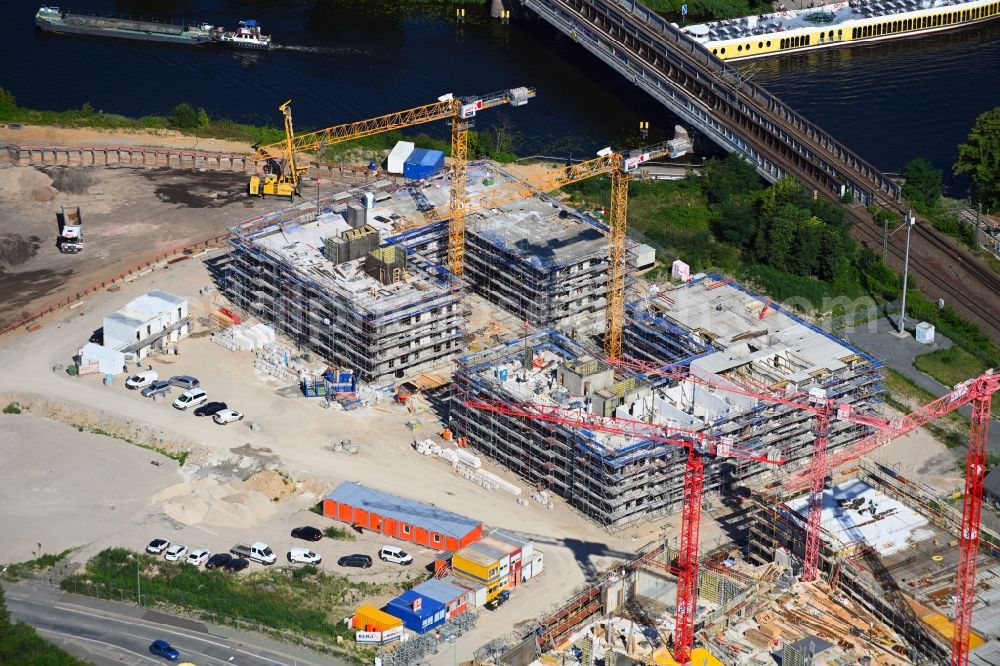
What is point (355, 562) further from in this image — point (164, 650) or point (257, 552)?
point (164, 650)

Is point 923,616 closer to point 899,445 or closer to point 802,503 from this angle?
point 802,503

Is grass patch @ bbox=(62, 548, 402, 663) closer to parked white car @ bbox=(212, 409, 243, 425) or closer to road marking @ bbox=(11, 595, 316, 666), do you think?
road marking @ bbox=(11, 595, 316, 666)

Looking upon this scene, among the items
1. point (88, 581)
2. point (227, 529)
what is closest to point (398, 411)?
point (227, 529)

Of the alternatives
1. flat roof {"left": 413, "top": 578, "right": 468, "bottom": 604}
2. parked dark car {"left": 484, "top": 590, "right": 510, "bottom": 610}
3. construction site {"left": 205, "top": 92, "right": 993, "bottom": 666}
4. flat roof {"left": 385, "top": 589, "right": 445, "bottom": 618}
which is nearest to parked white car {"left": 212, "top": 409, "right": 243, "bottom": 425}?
construction site {"left": 205, "top": 92, "right": 993, "bottom": 666}

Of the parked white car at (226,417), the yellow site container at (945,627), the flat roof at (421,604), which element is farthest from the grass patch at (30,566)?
the yellow site container at (945,627)

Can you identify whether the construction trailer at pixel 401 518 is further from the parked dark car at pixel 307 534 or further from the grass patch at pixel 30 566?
the grass patch at pixel 30 566

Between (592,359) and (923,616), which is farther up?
(592,359)

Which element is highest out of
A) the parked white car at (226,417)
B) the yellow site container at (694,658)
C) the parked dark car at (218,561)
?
the parked white car at (226,417)

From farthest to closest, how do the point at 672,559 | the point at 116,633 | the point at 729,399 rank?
the point at 729,399 → the point at 672,559 → the point at 116,633
